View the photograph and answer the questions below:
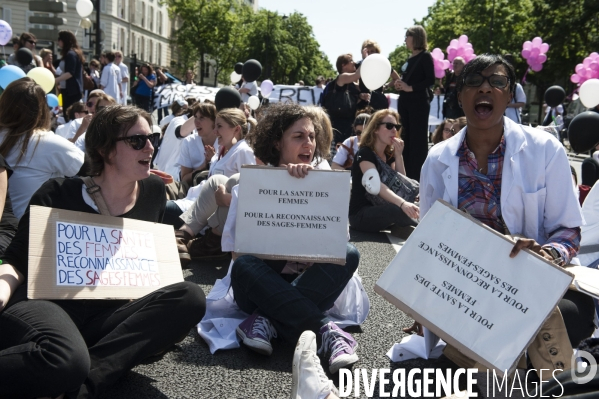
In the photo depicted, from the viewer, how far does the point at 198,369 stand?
142 inches

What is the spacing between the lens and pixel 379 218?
25.1ft

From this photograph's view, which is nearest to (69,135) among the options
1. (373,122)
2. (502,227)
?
(373,122)

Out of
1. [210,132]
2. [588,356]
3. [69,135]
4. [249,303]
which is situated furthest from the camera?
[69,135]

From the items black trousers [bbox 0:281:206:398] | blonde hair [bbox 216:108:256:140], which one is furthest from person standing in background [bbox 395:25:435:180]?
black trousers [bbox 0:281:206:398]

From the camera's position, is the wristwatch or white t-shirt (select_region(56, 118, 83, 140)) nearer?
the wristwatch

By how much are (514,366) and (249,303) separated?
63.5 inches

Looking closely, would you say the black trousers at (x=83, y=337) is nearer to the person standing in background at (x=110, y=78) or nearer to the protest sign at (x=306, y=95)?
the protest sign at (x=306, y=95)

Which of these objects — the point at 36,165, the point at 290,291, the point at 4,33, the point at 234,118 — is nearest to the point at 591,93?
the point at 234,118

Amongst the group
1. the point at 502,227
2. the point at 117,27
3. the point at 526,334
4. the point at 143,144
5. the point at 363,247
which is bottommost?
the point at 363,247

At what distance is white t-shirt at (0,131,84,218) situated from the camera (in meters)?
4.88

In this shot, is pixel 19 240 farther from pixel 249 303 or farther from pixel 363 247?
pixel 363 247

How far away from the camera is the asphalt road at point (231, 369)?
3311 millimetres

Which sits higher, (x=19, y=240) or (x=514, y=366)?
(x=19, y=240)

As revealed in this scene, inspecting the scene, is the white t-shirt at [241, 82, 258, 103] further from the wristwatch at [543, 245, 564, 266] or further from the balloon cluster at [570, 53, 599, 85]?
the wristwatch at [543, 245, 564, 266]
